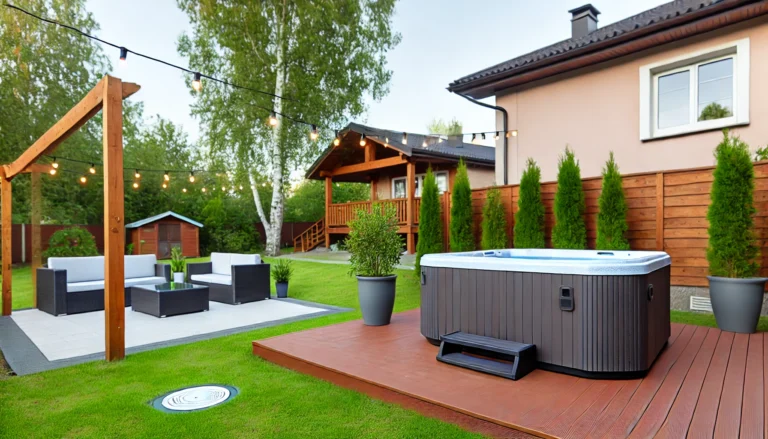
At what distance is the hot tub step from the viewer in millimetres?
2967

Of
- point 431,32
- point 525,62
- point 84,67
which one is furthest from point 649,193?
point 84,67

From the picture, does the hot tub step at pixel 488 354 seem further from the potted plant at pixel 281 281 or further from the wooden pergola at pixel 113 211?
the potted plant at pixel 281 281

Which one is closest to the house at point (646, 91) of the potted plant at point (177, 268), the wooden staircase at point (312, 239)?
the potted plant at point (177, 268)

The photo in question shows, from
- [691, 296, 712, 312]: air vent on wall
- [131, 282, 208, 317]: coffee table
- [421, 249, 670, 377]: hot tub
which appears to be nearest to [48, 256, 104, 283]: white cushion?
[131, 282, 208, 317]: coffee table

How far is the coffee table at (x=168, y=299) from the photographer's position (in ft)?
19.1

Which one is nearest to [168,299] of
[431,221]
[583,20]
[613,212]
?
[431,221]

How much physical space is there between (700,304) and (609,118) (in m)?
3.12

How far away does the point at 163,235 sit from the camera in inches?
607

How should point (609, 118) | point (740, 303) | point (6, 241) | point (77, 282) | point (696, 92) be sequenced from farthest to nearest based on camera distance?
1. point (609, 118)
2. point (77, 282)
3. point (6, 241)
4. point (696, 92)
5. point (740, 303)

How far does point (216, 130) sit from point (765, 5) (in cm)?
1447

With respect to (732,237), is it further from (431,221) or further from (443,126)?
(443,126)

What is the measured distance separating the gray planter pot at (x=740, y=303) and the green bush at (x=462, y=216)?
343 centimetres

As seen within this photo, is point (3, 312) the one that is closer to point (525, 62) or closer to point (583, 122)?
point (525, 62)

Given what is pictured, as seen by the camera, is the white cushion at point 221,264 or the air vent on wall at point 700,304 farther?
the white cushion at point 221,264
